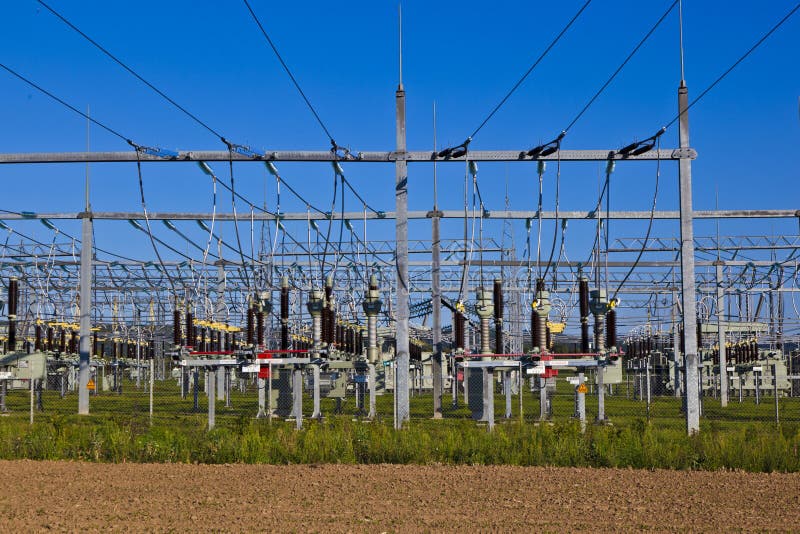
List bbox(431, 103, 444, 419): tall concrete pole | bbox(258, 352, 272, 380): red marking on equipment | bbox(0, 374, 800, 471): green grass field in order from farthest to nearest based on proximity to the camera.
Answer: bbox(431, 103, 444, 419): tall concrete pole → bbox(258, 352, 272, 380): red marking on equipment → bbox(0, 374, 800, 471): green grass field

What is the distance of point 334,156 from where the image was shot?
1417 centimetres

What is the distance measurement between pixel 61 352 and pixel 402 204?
14448 mm

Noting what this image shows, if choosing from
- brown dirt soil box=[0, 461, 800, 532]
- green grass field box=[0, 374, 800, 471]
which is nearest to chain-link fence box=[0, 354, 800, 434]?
green grass field box=[0, 374, 800, 471]

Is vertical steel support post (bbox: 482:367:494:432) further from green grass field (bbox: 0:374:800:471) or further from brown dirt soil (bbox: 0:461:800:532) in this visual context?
brown dirt soil (bbox: 0:461:800:532)

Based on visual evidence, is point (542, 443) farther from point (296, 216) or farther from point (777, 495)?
point (296, 216)

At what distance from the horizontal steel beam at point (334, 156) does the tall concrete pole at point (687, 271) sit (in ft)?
0.80

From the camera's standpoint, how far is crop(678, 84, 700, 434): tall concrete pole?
45.0 ft

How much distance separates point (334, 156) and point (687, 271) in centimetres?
514

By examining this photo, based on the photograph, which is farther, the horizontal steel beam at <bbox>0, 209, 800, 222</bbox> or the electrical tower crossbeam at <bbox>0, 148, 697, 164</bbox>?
the horizontal steel beam at <bbox>0, 209, 800, 222</bbox>

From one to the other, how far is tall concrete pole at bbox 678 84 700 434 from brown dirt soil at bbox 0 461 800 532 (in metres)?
3.24

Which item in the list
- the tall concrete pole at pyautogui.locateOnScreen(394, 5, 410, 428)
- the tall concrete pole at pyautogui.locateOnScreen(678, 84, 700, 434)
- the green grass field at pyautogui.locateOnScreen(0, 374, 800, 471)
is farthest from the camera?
the tall concrete pole at pyautogui.locateOnScreen(394, 5, 410, 428)

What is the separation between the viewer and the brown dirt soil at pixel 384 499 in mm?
7527

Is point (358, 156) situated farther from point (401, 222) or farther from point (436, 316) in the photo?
point (436, 316)

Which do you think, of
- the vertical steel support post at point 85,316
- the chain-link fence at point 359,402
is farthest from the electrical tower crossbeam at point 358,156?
the vertical steel support post at point 85,316
